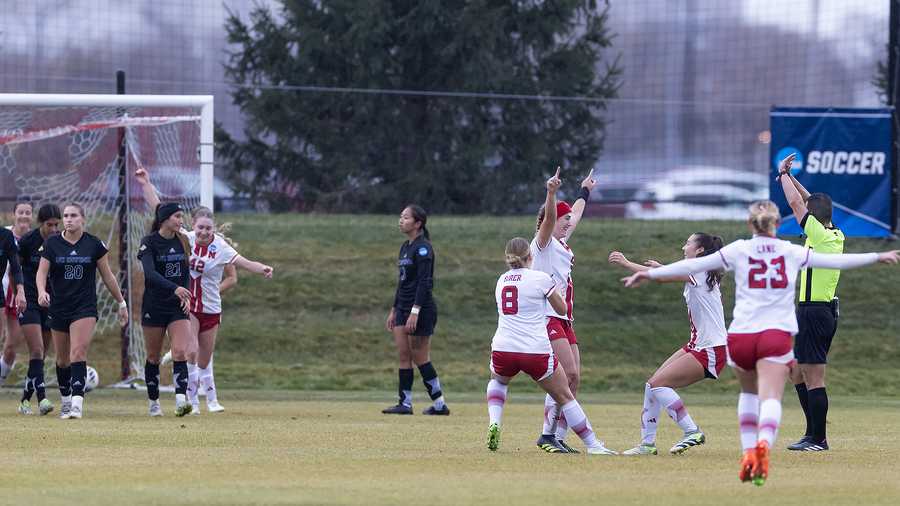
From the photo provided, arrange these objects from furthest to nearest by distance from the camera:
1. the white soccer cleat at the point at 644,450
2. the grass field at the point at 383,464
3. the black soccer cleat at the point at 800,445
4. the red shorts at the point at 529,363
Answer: the black soccer cleat at the point at 800,445, the white soccer cleat at the point at 644,450, the red shorts at the point at 529,363, the grass field at the point at 383,464

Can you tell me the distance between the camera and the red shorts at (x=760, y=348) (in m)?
9.22

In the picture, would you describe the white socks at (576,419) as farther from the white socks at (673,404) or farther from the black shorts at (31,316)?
the black shorts at (31,316)

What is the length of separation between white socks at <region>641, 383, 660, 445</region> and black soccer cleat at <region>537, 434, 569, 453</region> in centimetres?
64

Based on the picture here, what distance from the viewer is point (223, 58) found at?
101 feet

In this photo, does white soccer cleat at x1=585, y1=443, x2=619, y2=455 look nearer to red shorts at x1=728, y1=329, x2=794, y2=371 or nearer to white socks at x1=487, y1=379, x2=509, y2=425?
white socks at x1=487, y1=379, x2=509, y2=425

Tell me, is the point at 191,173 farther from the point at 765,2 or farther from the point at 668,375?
the point at 765,2

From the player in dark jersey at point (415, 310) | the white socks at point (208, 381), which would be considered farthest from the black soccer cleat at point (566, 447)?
the white socks at point (208, 381)

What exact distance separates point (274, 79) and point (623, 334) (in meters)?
9.79

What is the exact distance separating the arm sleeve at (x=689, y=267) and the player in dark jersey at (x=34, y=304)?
25.4ft

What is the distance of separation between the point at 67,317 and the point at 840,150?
13929 millimetres

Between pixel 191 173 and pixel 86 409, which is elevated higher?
pixel 191 173

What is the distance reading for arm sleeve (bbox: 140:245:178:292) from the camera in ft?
45.9

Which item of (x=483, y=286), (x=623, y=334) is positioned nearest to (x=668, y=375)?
(x=623, y=334)

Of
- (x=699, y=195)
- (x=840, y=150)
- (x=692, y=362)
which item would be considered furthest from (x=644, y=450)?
(x=699, y=195)
